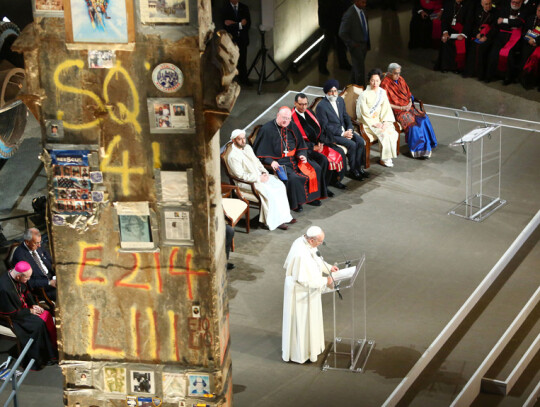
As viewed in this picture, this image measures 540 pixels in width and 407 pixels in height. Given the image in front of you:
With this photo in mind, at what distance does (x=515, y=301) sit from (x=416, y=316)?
113 cm

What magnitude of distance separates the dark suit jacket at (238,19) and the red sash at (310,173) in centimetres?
321

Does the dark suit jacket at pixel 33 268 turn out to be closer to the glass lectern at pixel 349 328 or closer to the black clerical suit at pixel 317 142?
the glass lectern at pixel 349 328

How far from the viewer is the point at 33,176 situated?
38.4ft

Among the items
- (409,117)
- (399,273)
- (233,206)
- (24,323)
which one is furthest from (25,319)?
(409,117)

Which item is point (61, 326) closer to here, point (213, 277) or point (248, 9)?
point (213, 277)

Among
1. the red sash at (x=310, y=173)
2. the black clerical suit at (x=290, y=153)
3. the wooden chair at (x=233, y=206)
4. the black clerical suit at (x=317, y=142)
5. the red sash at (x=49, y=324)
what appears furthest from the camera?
the black clerical suit at (x=317, y=142)

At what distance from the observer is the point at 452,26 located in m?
15.0

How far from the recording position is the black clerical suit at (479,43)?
1455cm

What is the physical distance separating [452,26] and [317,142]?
14.3 ft

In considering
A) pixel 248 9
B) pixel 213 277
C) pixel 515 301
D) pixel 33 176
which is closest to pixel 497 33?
pixel 248 9

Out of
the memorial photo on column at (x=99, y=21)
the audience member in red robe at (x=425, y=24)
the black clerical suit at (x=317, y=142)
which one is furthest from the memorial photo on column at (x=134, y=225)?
the audience member in red robe at (x=425, y=24)

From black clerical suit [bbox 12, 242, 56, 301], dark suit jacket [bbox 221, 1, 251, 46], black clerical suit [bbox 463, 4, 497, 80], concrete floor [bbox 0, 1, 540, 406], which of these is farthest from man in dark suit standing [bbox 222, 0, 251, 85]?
black clerical suit [bbox 12, 242, 56, 301]

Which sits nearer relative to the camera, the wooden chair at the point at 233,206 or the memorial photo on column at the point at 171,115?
the memorial photo on column at the point at 171,115

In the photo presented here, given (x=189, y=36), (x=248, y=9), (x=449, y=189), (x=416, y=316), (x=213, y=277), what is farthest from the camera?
(x=248, y=9)
